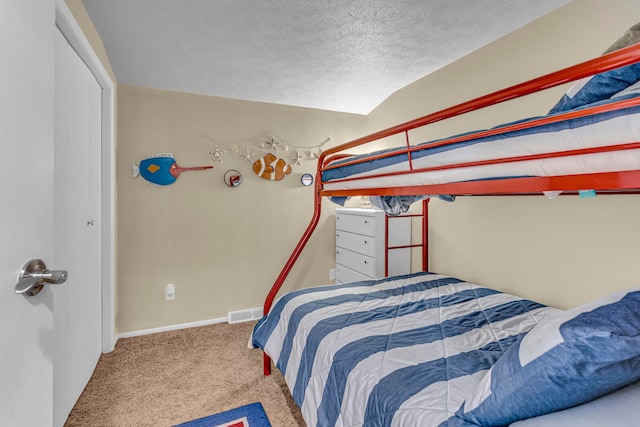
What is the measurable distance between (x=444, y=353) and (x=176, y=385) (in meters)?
1.68

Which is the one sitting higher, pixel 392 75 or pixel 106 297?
pixel 392 75

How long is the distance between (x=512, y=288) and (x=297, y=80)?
2.29 metres

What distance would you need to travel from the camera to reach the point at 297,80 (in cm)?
273

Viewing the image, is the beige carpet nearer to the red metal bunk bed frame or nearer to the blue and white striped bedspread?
the blue and white striped bedspread

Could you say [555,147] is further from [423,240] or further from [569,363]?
[423,240]

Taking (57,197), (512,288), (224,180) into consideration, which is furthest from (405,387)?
(224,180)

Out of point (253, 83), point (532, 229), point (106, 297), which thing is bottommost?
point (106, 297)

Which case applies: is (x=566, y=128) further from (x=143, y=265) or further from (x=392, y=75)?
(x=143, y=265)

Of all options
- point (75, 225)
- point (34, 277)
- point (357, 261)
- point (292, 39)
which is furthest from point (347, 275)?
point (34, 277)

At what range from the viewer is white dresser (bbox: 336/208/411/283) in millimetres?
2764

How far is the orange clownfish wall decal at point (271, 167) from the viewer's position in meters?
3.18

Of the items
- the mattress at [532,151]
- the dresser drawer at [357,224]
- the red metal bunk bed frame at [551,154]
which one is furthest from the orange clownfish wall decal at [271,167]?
the red metal bunk bed frame at [551,154]

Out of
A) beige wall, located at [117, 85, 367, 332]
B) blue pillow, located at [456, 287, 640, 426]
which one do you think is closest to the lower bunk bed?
blue pillow, located at [456, 287, 640, 426]

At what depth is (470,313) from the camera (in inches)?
66.5
